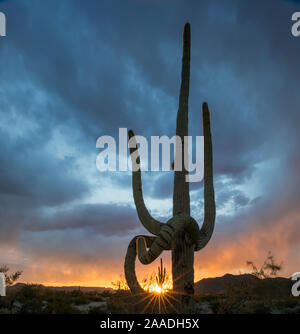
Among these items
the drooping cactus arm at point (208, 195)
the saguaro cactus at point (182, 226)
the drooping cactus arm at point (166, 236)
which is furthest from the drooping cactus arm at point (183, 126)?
the drooping cactus arm at point (166, 236)

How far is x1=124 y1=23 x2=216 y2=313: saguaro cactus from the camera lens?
6.48 meters

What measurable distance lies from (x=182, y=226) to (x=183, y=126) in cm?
290

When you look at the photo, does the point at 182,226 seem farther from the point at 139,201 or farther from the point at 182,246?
the point at 139,201

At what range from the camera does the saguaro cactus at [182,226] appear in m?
6.48

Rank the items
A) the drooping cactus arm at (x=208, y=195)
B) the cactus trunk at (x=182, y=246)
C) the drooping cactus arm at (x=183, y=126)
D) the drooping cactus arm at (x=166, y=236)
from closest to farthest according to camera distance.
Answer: the drooping cactus arm at (x=166, y=236) < the cactus trunk at (x=182, y=246) < the drooping cactus arm at (x=183, y=126) < the drooping cactus arm at (x=208, y=195)

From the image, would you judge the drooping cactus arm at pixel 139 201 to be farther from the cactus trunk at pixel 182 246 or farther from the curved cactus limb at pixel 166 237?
the cactus trunk at pixel 182 246

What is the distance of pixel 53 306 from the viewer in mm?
14445

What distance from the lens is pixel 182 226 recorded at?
5.88 m

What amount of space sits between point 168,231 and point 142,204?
215 cm

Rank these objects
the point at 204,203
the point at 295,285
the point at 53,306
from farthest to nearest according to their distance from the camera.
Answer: the point at 295,285 → the point at 53,306 → the point at 204,203

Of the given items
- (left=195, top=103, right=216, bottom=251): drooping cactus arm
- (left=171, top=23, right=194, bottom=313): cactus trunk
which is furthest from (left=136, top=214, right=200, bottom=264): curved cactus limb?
(left=195, top=103, right=216, bottom=251): drooping cactus arm

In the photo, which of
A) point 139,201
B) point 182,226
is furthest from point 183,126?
point 182,226

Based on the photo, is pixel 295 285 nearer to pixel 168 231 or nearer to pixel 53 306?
pixel 53 306
